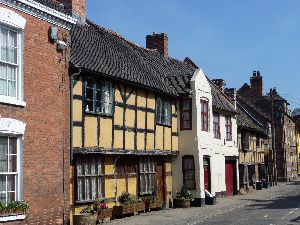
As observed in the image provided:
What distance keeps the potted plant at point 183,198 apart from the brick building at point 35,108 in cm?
1054

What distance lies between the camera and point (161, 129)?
24422mm

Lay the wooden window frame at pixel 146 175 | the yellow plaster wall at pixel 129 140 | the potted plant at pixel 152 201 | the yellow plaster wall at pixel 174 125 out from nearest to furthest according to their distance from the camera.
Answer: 1. the yellow plaster wall at pixel 129 140
2. the potted plant at pixel 152 201
3. the wooden window frame at pixel 146 175
4. the yellow plaster wall at pixel 174 125

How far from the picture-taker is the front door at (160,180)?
24.6 meters

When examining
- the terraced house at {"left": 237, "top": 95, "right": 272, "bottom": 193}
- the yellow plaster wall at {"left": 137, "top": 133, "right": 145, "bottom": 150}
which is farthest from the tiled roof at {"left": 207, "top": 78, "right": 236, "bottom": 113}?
the yellow plaster wall at {"left": 137, "top": 133, "right": 145, "bottom": 150}

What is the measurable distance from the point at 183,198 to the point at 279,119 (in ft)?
123

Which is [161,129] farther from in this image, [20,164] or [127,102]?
[20,164]

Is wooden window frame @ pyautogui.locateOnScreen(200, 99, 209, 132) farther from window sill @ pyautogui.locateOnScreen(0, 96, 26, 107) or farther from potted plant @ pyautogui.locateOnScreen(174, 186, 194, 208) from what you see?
window sill @ pyautogui.locateOnScreen(0, 96, 26, 107)

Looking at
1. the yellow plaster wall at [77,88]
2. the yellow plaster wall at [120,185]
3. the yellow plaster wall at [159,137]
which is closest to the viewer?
the yellow plaster wall at [77,88]

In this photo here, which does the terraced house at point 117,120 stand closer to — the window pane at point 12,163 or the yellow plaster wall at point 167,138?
the yellow plaster wall at point 167,138

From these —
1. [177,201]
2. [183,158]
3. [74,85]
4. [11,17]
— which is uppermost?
[11,17]

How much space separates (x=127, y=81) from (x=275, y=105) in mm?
43503

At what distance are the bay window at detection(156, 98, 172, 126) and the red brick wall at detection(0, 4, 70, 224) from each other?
28.6 feet

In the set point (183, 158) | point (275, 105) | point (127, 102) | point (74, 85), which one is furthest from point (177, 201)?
point (275, 105)

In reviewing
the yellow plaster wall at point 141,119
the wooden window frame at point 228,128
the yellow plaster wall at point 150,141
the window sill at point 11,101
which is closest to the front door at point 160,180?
the yellow plaster wall at point 150,141
